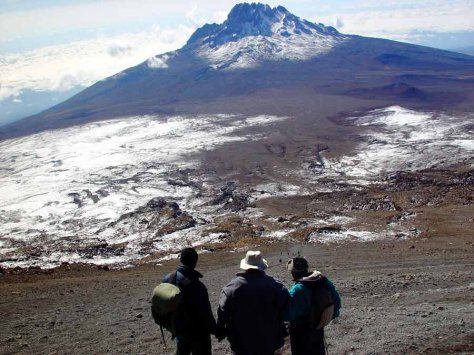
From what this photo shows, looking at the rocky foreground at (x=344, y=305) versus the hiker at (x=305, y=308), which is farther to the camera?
the rocky foreground at (x=344, y=305)

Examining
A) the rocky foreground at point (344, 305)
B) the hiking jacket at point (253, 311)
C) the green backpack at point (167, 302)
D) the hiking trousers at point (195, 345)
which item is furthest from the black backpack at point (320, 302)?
the rocky foreground at point (344, 305)

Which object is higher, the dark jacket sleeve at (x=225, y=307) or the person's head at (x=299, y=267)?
the person's head at (x=299, y=267)

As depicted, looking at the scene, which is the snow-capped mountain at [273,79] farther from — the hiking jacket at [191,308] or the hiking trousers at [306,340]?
the hiking jacket at [191,308]

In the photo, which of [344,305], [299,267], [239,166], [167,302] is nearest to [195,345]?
[167,302]

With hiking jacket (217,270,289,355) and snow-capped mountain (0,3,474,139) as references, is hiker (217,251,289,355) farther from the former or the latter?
snow-capped mountain (0,3,474,139)

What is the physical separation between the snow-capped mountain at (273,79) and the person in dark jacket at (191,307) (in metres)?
79.8

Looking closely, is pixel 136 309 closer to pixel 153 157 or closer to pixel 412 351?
pixel 412 351

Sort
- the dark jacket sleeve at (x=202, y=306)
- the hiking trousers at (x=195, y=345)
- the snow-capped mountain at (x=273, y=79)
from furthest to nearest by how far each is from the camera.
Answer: the snow-capped mountain at (x=273, y=79) → the hiking trousers at (x=195, y=345) → the dark jacket sleeve at (x=202, y=306)

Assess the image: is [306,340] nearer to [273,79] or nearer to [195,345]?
[195,345]

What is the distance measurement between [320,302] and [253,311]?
2.52ft

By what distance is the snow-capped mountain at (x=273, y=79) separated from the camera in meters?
100

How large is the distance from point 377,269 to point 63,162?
56679 mm

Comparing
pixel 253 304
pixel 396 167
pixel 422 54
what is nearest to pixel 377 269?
pixel 253 304

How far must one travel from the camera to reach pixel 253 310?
543cm
